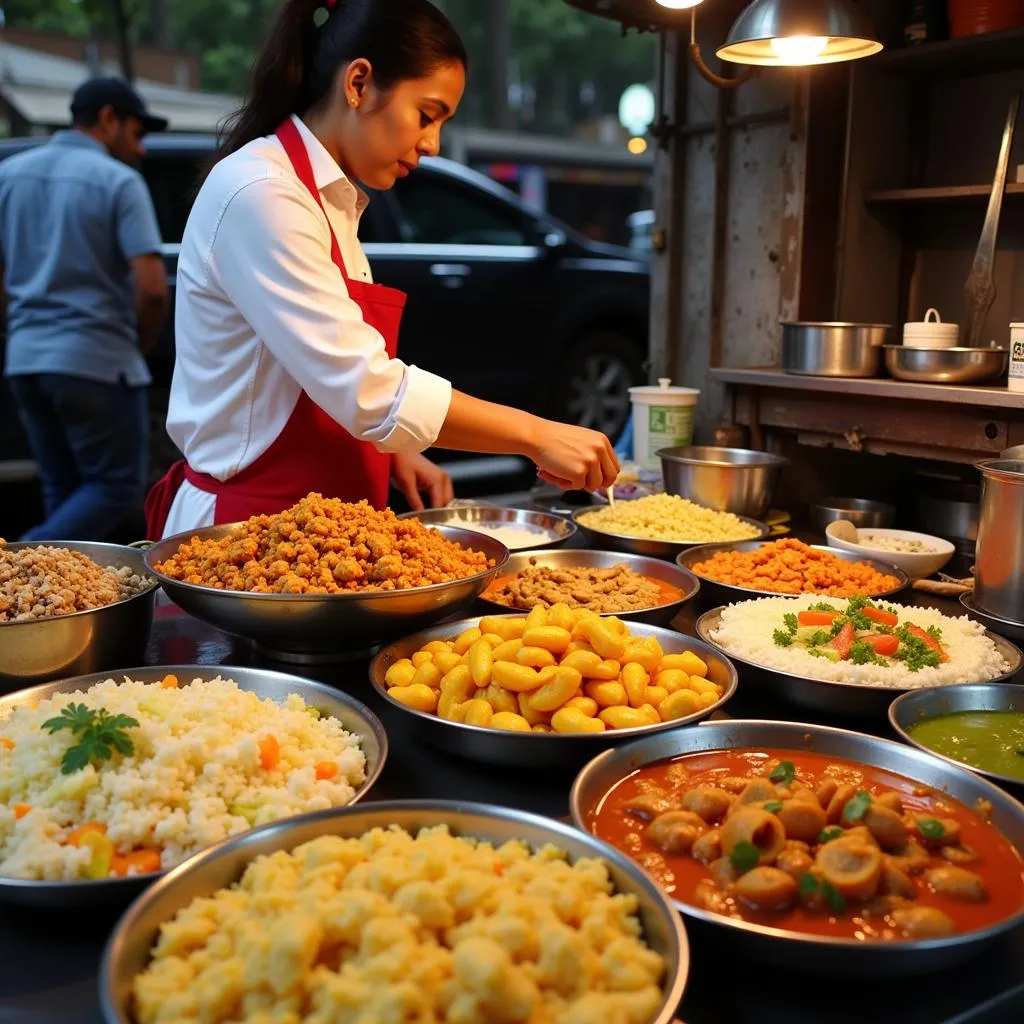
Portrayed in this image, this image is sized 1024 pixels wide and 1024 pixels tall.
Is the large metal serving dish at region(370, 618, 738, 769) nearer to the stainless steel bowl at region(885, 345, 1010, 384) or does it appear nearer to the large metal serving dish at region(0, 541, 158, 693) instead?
the large metal serving dish at region(0, 541, 158, 693)

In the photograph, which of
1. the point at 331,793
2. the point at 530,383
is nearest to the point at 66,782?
the point at 331,793

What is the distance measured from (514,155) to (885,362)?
14.2 metres

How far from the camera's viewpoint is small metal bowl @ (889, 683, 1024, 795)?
1.58 meters

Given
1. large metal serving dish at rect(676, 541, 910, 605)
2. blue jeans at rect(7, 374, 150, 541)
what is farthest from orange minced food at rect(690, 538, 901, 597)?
A: blue jeans at rect(7, 374, 150, 541)

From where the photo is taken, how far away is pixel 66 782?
1193mm

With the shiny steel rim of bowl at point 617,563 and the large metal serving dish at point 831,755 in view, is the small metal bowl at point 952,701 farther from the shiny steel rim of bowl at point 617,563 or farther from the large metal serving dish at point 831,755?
the shiny steel rim of bowl at point 617,563

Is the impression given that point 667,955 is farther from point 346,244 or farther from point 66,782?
point 346,244

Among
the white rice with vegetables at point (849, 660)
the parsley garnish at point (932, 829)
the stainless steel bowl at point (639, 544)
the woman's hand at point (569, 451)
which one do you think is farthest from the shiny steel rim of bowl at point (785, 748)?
the stainless steel bowl at point (639, 544)

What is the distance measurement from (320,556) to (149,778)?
2.16 ft

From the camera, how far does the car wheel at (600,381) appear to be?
7770 mm

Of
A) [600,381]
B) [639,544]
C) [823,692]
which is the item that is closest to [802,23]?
[639,544]

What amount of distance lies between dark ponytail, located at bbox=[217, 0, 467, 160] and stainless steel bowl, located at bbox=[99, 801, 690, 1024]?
5.31 feet

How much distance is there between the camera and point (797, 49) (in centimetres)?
272

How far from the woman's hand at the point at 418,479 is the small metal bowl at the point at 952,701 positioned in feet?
5.13
